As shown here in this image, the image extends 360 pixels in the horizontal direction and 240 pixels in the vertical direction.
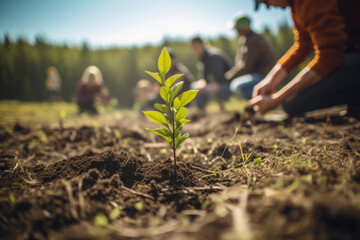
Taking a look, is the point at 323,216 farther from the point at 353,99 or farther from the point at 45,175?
the point at 353,99

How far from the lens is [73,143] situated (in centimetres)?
232

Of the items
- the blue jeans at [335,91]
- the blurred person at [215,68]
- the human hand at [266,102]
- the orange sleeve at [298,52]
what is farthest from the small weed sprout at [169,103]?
the blurred person at [215,68]

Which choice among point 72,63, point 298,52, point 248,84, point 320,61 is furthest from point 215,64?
point 72,63

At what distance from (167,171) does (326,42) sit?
5.66 ft

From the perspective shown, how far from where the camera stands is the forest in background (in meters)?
11.2

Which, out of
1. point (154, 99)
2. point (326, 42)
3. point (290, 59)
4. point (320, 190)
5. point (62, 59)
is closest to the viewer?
point (320, 190)

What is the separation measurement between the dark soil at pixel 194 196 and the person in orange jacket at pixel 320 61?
0.56 metres

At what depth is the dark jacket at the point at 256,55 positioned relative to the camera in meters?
3.89

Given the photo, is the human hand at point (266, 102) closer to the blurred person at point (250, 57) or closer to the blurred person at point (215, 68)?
the blurred person at point (250, 57)

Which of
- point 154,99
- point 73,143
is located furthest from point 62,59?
point 73,143

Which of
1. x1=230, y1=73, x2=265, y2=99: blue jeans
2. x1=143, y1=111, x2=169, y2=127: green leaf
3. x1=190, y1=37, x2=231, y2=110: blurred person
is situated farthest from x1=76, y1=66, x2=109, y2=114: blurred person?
x1=143, y1=111, x2=169, y2=127: green leaf

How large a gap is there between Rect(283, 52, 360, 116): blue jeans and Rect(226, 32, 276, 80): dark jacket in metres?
Answer: 1.51

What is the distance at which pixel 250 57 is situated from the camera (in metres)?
4.00

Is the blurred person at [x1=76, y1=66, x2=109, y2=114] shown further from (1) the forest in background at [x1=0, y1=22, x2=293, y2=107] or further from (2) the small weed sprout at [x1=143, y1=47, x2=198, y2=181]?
Answer: (2) the small weed sprout at [x1=143, y1=47, x2=198, y2=181]
